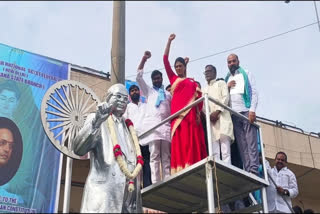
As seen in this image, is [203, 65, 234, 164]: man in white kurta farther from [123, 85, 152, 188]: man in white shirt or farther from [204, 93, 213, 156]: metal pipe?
[123, 85, 152, 188]: man in white shirt

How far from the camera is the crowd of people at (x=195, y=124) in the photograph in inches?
258

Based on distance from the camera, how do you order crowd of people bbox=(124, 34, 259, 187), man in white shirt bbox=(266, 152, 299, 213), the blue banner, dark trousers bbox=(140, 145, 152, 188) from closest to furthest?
crowd of people bbox=(124, 34, 259, 187), man in white shirt bbox=(266, 152, 299, 213), dark trousers bbox=(140, 145, 152, 188), the blue banner

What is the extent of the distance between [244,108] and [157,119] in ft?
4.08

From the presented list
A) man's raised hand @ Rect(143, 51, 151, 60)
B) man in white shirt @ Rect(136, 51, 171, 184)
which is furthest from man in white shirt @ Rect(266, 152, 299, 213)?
man's raised hand @ Rect(143, 51, 151, 60)

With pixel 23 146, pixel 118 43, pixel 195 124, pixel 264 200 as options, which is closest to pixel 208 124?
pixel 195 124

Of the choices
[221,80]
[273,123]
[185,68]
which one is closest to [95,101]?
[185,68]

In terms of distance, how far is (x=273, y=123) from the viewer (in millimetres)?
13891

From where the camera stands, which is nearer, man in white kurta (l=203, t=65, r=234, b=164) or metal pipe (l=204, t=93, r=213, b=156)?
metal pipe (l=204, t=93, r=213, b=156)

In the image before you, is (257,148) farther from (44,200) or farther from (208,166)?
(44,200)

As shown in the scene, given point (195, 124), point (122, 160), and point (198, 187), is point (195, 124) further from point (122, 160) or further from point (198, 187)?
point (122, 160)

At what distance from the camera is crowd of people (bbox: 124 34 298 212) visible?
6551 millimetres

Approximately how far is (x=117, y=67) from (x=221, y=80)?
1597 millimetres

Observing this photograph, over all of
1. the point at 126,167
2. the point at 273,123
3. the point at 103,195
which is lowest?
the point at 103,195

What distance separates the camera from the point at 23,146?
1059 centimetres
